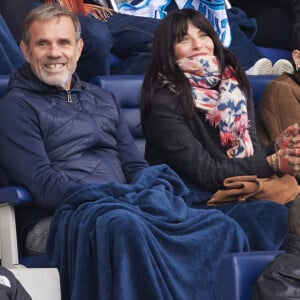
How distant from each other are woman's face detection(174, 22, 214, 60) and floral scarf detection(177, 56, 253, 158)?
3 cm

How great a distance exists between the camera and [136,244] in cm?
360

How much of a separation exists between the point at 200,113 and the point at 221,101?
92mm

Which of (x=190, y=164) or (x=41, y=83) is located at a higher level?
(x=41, y=83)

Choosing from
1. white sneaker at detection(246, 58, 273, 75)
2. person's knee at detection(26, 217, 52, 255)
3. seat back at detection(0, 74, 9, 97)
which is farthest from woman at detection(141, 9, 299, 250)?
white sneaker at detection(246, 58, 273, 75)

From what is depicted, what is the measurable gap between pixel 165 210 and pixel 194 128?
2.09ft

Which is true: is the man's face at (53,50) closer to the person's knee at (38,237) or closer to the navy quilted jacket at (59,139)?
the navy quilted jacket at (59,139)

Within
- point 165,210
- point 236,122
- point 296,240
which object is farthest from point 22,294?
point 236,122

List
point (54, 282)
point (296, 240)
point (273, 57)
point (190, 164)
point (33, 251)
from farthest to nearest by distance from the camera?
point (273, 57) < point (190, 164) < point (33, 251) < point (54, 282) < point (296, 240)

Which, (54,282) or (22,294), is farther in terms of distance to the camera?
(54,282)

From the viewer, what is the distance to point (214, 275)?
12.4ft

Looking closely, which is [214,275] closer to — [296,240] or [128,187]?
[128,187]

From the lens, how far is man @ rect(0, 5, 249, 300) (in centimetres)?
361

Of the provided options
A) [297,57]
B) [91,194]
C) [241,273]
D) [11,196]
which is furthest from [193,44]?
[241,273]

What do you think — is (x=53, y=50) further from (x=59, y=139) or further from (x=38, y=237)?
(x=38, y=237)
